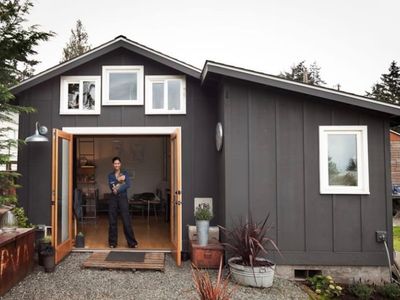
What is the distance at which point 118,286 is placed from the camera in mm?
4293

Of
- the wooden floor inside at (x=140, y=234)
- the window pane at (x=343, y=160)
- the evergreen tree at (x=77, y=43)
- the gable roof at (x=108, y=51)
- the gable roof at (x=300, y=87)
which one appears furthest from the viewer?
the evergreen tree at (x=77, y=43)

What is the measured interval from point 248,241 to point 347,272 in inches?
67.4

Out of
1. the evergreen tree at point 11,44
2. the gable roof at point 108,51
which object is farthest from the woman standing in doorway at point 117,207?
the gable roof at point 108,51

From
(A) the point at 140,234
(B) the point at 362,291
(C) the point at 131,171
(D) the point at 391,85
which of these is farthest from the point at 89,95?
(D) the point at 391,85

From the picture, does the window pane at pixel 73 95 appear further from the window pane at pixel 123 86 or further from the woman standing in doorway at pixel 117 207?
the woman standing in doorway at pixel 117 207

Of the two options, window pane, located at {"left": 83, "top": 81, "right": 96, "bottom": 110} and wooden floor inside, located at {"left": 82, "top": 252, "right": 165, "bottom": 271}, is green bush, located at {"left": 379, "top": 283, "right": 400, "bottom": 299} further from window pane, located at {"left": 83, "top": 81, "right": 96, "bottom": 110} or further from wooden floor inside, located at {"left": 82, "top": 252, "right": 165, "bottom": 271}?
window pane, located at {"left": 83, "top": 81, "right": 96, "bottom": 110}

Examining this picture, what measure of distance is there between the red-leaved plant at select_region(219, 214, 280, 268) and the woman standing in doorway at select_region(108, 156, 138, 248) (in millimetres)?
1911

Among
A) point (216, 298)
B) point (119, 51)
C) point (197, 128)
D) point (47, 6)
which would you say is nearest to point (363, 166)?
point (197, 128)

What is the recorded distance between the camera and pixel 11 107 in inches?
198

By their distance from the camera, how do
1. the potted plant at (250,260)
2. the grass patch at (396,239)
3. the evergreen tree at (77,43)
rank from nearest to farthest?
the potted plant at (250,260), the grass patch at (396,239), the evergreen tree at (77,43)

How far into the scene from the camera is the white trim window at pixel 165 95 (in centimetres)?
590

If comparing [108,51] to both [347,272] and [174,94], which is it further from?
[347,272]

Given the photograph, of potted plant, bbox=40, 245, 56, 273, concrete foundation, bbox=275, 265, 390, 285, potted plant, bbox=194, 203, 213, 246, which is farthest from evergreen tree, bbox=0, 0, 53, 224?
concrete foundation, bbox=275, 265, 390, 285

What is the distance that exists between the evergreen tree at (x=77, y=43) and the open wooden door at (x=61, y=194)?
1529 cm
